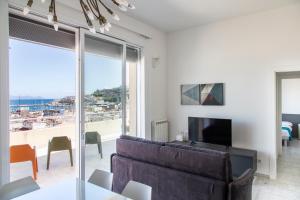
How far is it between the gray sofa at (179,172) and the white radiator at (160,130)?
1841 mm

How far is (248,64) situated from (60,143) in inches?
149

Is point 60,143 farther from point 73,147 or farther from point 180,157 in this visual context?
point 180,157

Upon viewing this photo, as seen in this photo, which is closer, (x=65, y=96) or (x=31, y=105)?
(x=31, y=105)

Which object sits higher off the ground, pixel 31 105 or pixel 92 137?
pixel 31 105

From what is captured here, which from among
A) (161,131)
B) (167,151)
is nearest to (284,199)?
(167,151)

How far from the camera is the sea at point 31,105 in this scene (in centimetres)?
274

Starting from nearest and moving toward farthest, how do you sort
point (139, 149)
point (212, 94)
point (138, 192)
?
point (138, 192) → point (139, 149) → point (212, 94)

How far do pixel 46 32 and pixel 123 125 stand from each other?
207 cm

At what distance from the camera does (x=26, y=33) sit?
2.76 m

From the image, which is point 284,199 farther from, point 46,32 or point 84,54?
point 46,32

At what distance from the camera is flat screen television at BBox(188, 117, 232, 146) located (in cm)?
394

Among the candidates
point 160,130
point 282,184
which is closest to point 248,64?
point 282,184

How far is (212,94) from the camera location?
440 centimetres

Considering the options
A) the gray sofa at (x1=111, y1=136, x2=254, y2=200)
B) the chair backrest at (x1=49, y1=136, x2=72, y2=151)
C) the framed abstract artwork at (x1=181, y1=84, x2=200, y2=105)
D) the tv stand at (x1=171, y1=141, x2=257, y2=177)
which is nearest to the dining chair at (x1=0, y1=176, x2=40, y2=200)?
the gray sofa at (x1=111, y1=136, x2=254, y2=200)
